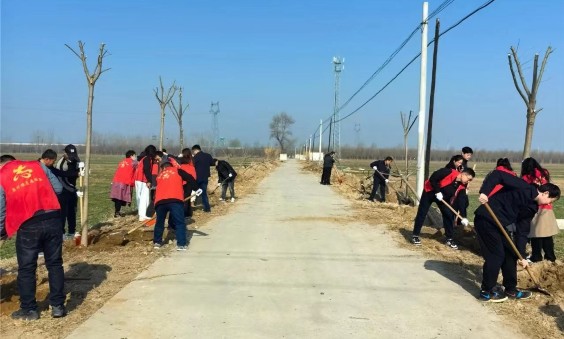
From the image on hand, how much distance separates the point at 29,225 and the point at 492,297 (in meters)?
4.94

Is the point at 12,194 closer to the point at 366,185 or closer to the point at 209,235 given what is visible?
the point at 209,235

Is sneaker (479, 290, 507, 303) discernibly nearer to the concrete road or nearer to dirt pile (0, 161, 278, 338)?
the concrete road

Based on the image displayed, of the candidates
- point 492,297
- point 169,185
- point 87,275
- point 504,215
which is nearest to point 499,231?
point 504,215

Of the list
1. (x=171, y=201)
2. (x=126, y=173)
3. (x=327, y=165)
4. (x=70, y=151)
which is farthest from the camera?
(x=327, y=165)

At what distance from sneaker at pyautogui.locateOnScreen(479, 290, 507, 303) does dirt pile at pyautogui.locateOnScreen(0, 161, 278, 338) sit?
4174 millimetres

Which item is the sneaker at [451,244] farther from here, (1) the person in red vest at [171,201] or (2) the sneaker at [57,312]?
(2) the sneaker at [57,312]

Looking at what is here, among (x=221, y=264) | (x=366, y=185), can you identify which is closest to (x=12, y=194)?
(x=221, y=264)

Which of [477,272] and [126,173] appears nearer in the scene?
[477,272]

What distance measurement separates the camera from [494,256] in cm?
570

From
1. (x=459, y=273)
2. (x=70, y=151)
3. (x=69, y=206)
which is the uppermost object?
(x=70, y=151)

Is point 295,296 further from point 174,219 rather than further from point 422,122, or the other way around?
point 422,122

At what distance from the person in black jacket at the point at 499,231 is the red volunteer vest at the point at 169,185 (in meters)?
4.52

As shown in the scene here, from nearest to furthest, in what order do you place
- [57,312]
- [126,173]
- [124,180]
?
[57,312] → [124,180] → [126,173]

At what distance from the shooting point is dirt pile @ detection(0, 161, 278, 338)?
4.70m
